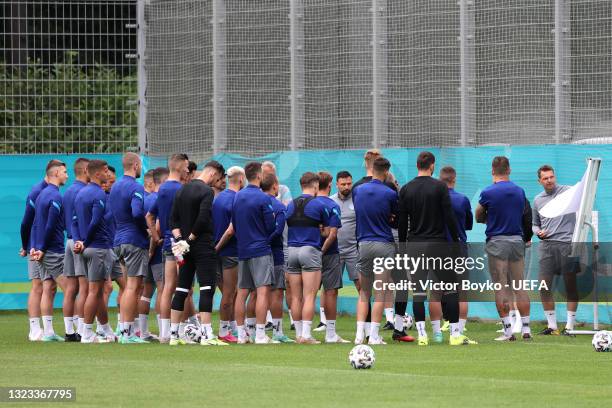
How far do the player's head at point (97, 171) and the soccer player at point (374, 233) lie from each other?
317 centimetres

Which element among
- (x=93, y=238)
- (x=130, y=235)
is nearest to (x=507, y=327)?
(x=130, y=235)

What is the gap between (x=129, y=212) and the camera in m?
16.5

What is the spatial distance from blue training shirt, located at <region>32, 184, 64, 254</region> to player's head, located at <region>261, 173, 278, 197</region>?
2710 millimetres

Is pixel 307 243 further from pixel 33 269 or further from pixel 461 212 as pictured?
pixel 33 269

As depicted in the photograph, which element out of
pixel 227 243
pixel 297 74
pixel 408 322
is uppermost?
pixel 297 74

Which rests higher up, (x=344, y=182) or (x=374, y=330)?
(x=344, y=182)

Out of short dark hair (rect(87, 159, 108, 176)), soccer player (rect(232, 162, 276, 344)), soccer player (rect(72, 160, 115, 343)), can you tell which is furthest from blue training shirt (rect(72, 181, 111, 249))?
soccer player (rect(232, 162, 276, 344))

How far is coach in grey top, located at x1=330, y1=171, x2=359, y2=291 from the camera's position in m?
18.2

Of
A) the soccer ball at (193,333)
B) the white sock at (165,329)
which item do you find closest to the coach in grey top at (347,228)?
the soccer ball at (193,333)

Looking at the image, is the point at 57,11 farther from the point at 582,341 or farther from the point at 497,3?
the point at 582,341

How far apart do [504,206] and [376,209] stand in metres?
1.87

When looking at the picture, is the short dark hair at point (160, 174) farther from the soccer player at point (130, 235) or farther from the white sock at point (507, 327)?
the white sock at point (507, 327)

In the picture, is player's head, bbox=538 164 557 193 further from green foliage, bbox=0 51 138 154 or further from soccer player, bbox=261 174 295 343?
green foliage, bbox=0 51 138 154

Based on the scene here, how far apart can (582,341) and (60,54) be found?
10.8 meters
